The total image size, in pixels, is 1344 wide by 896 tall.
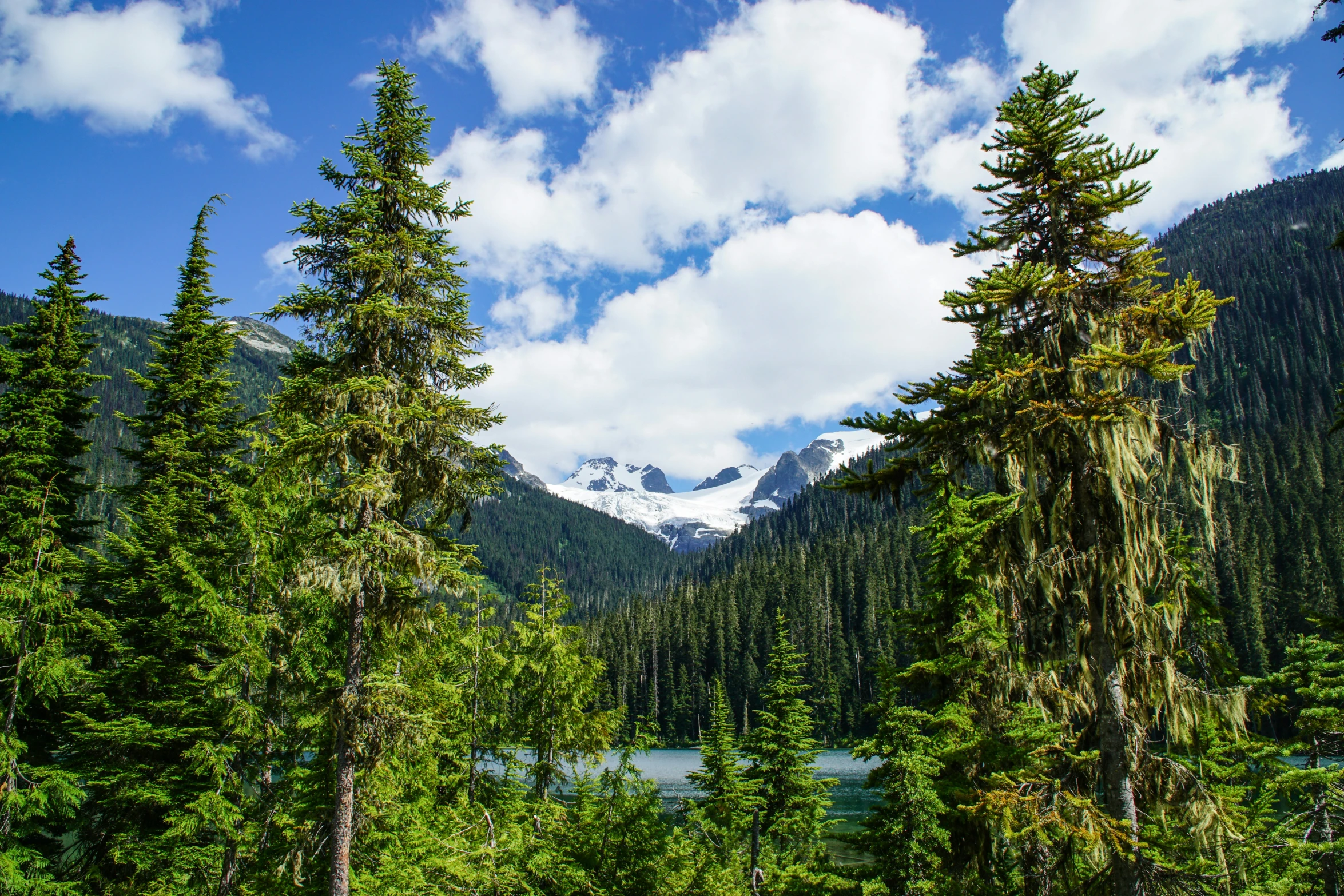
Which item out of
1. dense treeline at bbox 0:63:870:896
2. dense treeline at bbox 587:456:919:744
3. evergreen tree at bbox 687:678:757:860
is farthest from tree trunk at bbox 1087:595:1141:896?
dense treeline at bbox 587:456:919:744

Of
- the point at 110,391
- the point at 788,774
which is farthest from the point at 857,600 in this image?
the point at 110,391

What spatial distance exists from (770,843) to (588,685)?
344 inches

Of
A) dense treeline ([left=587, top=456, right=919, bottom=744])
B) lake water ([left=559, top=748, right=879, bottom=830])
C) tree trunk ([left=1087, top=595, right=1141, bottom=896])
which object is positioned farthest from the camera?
dense treeline ([left=587, top=456, right=919, bottom=744])

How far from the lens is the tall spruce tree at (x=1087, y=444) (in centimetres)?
675

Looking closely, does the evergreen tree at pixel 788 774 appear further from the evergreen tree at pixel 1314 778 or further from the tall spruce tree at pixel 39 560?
the tall spruce tree at pixel 39 560

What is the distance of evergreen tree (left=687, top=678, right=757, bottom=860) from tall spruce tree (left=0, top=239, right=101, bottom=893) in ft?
50.1

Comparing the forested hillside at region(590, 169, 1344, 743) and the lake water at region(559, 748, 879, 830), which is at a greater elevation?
the forested hillside at region(590, 169, 1344, 743)

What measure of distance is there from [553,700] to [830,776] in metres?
14.6

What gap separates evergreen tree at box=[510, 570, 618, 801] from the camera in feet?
57.8

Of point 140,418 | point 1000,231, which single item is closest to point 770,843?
point 1000,231

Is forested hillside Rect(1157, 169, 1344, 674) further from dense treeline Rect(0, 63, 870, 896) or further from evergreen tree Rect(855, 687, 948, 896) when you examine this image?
dense treeline Rect(0, 63, 870, 896)

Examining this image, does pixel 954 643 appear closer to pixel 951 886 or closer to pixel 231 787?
pixel 951 886

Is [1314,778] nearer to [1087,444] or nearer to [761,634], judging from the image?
[1087,444]

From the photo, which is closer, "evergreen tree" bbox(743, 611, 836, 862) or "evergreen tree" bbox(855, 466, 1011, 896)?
"evergreen tree" bbox(855, 466, 1011, 896)
